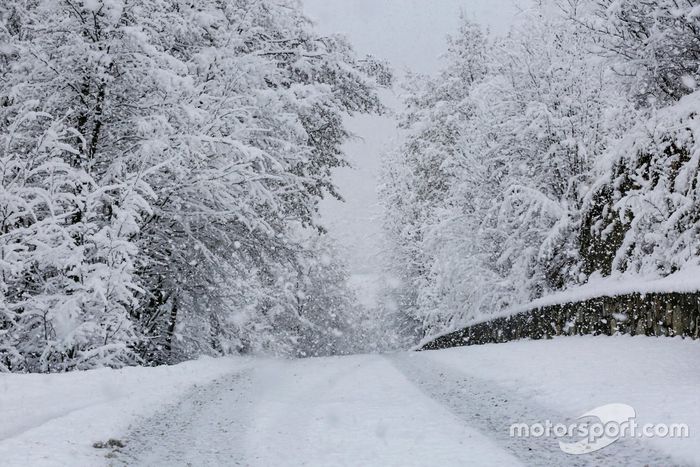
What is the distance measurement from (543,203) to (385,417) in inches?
369

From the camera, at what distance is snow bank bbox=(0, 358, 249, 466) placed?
3830 millimetres

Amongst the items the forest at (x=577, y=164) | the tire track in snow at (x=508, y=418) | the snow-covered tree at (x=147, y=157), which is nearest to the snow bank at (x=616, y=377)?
the tire track in snow at (x=508, y=418)

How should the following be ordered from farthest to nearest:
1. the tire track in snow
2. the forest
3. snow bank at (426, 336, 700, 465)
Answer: the forest < snow bank at (426, 336, 700, 465) < the tire track in snow

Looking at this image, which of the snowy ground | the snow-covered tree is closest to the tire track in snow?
the snowy ground

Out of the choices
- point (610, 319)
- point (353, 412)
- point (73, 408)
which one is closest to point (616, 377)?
point (353, 412)

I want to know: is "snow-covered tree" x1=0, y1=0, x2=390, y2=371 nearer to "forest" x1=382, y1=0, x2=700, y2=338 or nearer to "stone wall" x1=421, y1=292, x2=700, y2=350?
"forest" x1=382, y1=0, x2=700, y2=338

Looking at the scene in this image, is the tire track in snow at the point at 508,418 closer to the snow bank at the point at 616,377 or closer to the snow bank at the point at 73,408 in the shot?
the snow bank at the point at 616,377

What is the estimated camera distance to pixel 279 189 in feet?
41.8

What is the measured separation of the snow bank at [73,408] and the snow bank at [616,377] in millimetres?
3834

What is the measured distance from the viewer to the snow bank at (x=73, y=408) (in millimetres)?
3830

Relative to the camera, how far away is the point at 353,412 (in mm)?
5711

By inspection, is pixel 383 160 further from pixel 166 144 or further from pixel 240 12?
pixel 166 144

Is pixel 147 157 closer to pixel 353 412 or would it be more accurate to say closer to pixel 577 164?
pixel 353 412

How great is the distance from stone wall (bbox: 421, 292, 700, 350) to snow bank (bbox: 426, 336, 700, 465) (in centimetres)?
21
